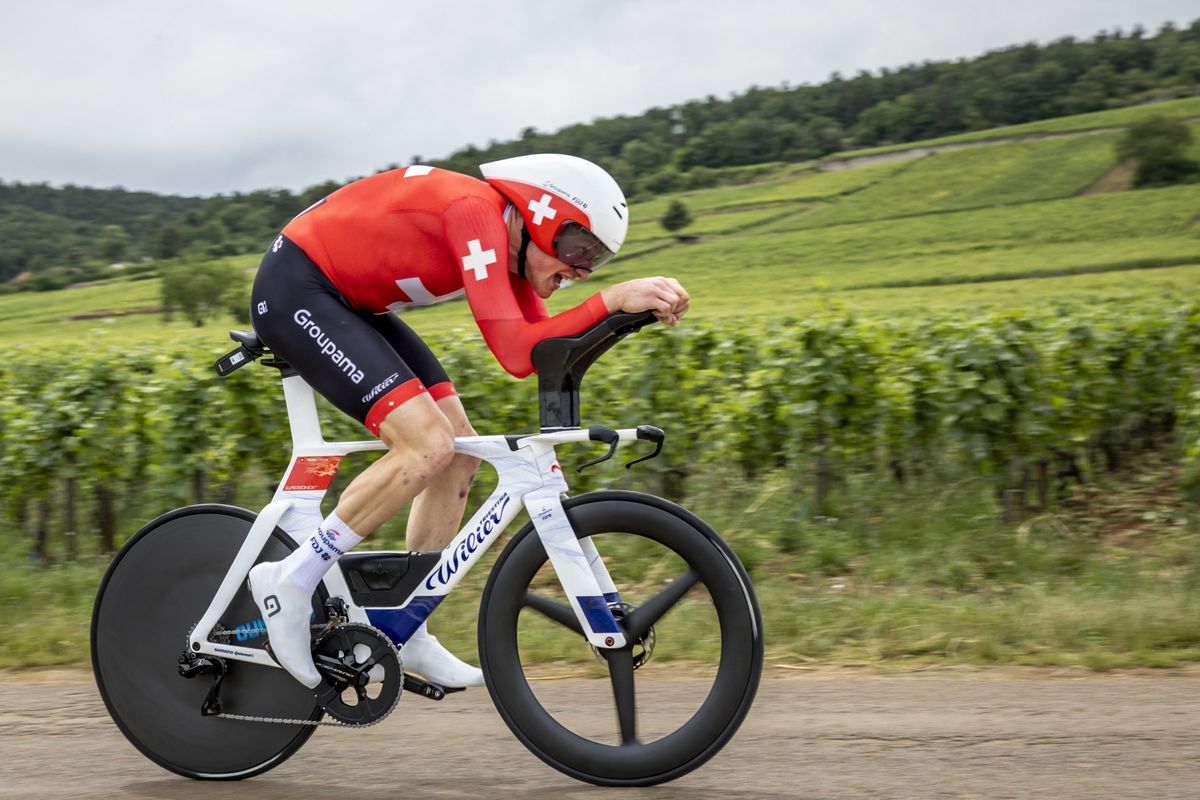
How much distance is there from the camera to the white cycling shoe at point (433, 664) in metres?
3.38

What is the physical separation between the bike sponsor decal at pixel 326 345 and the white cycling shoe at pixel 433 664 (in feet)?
2.67

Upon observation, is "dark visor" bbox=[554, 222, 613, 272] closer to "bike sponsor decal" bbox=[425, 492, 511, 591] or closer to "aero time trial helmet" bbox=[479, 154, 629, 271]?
"aero time trial helmet" bbox=[479, 154, 629, 271]

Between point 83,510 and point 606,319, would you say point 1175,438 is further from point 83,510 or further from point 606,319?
point 83,510

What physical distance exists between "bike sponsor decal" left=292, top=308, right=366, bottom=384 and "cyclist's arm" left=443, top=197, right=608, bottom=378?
17.1 inches

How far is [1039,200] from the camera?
196 feet

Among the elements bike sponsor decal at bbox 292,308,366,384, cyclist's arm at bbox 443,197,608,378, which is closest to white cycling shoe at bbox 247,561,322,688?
bike sponsor decal at bbox 292,308,366,384

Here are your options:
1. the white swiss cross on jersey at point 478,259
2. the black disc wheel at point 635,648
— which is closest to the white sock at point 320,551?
the black disc wheel at point 635,648

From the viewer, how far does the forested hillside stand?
60125 millimetres

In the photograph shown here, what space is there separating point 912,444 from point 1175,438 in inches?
69.3

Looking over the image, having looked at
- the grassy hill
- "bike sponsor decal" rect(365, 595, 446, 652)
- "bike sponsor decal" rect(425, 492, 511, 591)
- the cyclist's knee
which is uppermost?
the cyclist's knee

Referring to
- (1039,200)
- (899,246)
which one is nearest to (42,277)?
(899,246)

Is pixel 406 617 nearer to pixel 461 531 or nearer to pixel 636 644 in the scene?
pixel 461 531

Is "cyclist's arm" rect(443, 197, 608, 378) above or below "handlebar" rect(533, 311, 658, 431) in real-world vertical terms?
above

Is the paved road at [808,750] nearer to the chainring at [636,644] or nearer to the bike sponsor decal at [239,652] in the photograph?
the chainring at [636,644]
